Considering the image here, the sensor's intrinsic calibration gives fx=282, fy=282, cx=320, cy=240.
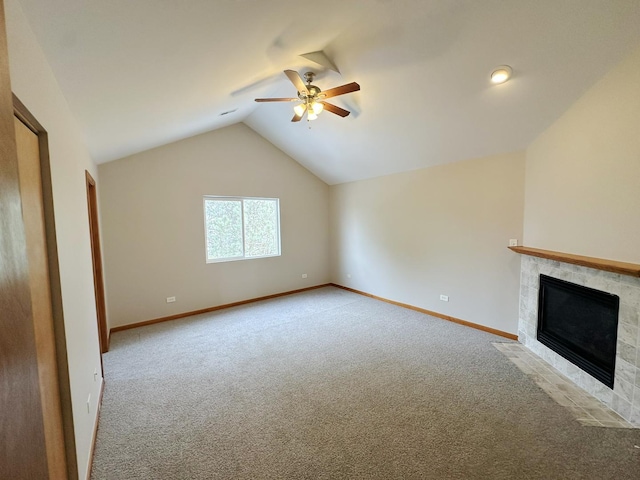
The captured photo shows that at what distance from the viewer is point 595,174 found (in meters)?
2.50

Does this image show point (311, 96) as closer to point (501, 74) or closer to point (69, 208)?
point (501, 74)

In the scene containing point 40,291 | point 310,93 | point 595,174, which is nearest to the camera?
point 40,291

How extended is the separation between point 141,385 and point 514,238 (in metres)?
4.50

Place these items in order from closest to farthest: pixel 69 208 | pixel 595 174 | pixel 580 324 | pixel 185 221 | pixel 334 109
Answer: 1. pixel 69 208
2. pixel 595 174
3. pixel 580 324
4. pixel 334 109
5. pixel 185 221

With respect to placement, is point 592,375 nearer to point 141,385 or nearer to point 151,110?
point 141,385

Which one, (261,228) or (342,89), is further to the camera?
(261,228)

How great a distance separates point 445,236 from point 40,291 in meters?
4.36

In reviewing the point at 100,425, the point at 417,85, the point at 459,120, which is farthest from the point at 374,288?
the point at 100,425

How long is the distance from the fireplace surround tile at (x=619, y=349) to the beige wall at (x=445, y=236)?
2.09 ft

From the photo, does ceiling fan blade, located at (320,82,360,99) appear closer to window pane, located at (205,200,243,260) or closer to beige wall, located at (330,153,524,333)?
beige wall, located at (330,153,524,333)

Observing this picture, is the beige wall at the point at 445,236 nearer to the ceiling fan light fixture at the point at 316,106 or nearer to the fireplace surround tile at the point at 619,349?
the fireplace surround tile at the point at 619,349

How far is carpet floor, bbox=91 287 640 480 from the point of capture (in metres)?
1.80

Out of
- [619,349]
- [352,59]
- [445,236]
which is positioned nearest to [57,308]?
[352,59]

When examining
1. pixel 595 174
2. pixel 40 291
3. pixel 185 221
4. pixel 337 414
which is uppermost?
pixel 595 174
